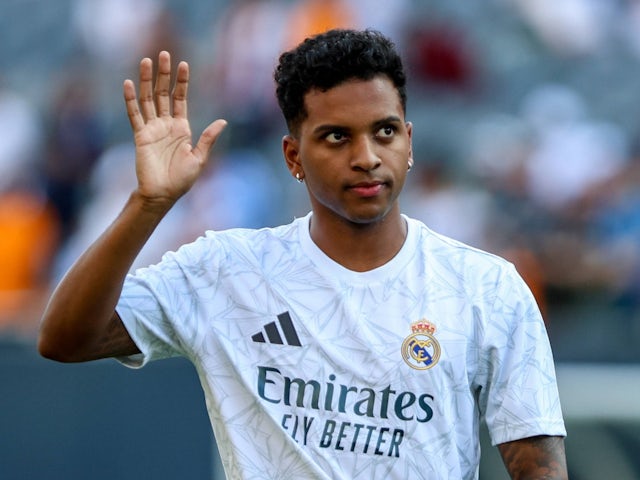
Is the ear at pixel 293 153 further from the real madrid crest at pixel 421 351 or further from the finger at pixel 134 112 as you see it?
the real madrid crest at pixel 421 351

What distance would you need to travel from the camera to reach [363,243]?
3.64 meters

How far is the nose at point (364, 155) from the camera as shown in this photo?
3.41 m

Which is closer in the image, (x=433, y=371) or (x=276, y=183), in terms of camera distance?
(x=433, y=371)

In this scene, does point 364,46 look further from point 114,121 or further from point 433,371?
point 114,121

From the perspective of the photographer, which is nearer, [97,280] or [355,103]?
[97,280]

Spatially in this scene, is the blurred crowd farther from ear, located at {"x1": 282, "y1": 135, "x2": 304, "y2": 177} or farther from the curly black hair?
the curly black hair

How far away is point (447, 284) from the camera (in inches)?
140

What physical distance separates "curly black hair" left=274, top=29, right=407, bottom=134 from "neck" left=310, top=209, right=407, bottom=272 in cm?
32

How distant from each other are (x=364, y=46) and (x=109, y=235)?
0.90 meters

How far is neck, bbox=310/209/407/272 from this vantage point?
143 inches

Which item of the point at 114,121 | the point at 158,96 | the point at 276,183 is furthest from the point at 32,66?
the point at 158,96

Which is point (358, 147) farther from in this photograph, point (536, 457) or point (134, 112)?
point (536, 457)

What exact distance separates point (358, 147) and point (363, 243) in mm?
318

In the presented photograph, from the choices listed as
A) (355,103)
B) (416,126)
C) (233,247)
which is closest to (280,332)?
(233,247)
